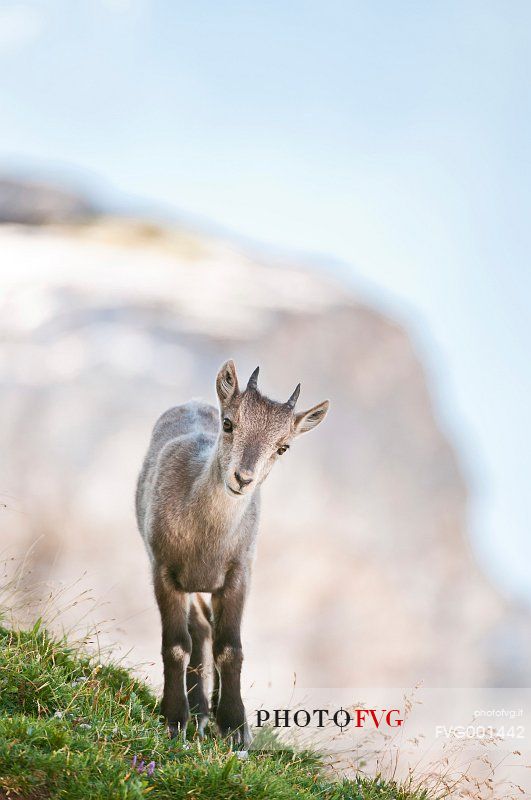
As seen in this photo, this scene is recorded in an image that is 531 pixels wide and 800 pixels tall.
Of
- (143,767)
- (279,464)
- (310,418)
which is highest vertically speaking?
(279,464)

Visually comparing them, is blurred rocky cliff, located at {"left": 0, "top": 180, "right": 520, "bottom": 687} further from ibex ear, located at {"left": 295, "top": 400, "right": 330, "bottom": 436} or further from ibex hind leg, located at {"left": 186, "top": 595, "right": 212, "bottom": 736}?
ibex ear, located at {"left": 295, "top": 400, "right": 330, "bottom": 436}

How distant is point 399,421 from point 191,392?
553cm

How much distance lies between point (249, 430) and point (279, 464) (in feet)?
46.3

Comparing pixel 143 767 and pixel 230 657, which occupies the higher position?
pixel 230 657

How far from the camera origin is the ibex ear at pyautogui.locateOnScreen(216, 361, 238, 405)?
22.4 ft

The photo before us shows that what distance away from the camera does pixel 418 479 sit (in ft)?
75.1

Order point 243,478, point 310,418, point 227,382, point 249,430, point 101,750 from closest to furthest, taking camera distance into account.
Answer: point 101,750, point 243,478, point 249,430, point 227,382, point 310,418

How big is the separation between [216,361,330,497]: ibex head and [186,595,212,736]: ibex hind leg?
1.73 m

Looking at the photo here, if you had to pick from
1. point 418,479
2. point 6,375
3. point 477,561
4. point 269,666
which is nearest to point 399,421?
point 418,479

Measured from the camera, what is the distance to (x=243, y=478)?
629 centimetres

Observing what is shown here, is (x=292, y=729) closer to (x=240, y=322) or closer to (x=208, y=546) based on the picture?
(x=208, y=546)

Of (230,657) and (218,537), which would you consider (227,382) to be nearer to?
(218,537)

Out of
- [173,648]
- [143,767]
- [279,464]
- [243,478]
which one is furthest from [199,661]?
[279,464]

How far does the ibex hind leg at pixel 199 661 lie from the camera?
7523mm
